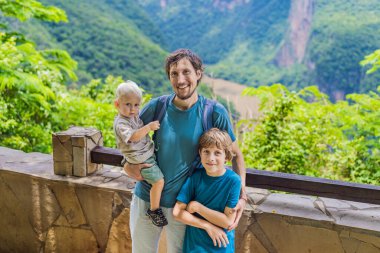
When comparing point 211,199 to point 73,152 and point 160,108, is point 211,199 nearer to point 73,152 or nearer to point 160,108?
point 160,108

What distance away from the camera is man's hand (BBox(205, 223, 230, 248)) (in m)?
1.77

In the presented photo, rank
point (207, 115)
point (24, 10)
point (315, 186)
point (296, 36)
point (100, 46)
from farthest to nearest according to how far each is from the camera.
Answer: point (296, 36)
point (100, 46)
point (24, 10)
point (315, 186)
point (207, 115)

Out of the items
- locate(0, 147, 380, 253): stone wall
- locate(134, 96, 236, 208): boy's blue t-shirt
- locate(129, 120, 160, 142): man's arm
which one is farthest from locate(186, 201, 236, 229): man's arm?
locate(0, 147, 380, 253): stone wall

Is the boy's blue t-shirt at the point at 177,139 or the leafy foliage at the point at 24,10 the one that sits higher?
the leafy foliage at the point at 24,10

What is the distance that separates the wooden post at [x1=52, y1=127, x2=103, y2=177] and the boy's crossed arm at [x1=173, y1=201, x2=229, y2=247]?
45.4 inches

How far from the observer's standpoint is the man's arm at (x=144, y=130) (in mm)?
1724

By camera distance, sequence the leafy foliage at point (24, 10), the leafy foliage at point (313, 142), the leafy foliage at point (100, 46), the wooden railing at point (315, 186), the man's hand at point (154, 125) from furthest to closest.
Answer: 1. the leafy foliage at point (100, 46)
2. the leafy foliage at point (24, 10)
3. the leafy foliage at point (313, 142)
4. the wooden railing at point (315, 186)
5. the man's hand at point (154, 125)

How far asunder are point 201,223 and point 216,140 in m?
0.36

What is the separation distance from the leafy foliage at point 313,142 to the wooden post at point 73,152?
8.85 ft

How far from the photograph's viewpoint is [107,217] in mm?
2725

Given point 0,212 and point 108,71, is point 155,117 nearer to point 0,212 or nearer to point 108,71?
point 0,212

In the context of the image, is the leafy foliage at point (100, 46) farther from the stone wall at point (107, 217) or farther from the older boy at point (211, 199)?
the older boy at point (211, 199)

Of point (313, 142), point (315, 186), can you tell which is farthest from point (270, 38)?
point (315, 186)

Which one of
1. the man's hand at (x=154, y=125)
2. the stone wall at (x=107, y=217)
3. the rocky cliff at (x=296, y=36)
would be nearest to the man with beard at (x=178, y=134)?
the man's hand at (x=154, y=125)
